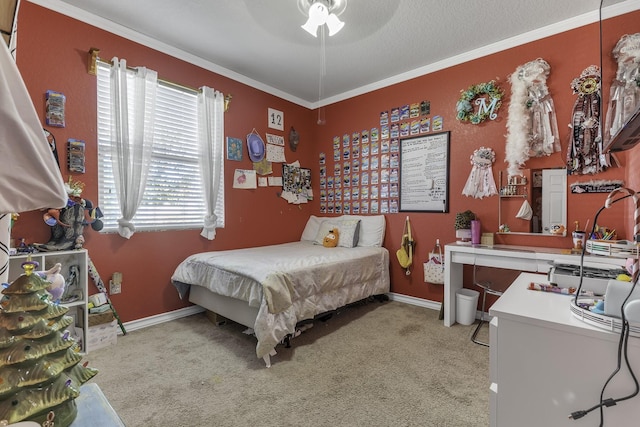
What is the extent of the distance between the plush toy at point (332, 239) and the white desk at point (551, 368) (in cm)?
243

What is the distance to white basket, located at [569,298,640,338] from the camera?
83cm

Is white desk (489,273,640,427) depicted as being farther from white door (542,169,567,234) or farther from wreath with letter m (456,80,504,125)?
wreath with letter m (456,80,504,125)

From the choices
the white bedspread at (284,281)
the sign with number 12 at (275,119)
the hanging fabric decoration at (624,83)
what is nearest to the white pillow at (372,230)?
the white bedspread at (284,281)

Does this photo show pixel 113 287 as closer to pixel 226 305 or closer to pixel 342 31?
pixel 226 305

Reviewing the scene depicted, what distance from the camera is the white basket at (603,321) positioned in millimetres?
827

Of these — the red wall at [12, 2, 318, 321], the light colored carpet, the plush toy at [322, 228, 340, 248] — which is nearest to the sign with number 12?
the red wall at [12, 2, 318, 321]

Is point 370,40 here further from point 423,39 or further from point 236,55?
point 236,55

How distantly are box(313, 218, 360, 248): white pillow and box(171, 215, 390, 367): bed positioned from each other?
0.7 inches

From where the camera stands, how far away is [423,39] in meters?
2.71

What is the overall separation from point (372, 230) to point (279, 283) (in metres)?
1.76

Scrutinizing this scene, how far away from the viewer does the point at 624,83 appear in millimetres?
1341

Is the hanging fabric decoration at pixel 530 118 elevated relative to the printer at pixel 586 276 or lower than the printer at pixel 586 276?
elevated

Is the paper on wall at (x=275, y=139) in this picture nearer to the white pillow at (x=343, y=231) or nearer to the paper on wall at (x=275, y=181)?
the paper on wall at (x=275, y=181)

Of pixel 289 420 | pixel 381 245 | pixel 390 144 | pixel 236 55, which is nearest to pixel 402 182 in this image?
pixel 390 144
